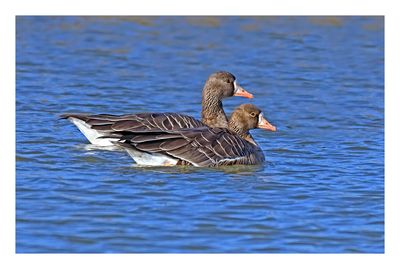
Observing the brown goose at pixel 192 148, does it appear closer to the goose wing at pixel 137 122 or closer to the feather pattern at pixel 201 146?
the feather pattern at pixel 201 146

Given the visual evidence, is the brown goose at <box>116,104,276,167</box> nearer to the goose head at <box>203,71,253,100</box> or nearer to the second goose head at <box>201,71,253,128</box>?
the second goose head at <box>201,71,253,128</box>

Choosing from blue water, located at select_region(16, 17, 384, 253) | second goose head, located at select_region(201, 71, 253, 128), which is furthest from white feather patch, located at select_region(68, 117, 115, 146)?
second goose head, located at select_region(201, 71, 253, 128)

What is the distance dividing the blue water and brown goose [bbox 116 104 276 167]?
16 centimetres

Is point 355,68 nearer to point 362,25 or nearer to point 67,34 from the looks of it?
point 362,25

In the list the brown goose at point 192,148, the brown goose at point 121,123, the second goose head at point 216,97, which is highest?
the second goose head at point 216,97

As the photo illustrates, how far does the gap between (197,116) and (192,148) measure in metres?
3.94

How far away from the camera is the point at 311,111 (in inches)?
708

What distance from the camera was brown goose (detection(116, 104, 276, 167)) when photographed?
13.1 metres

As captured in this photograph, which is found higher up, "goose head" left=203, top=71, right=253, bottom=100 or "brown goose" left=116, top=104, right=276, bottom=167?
"goose head" left=203, top=71, right=253, bottom=100

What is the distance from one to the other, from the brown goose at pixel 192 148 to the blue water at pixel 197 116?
158 mm

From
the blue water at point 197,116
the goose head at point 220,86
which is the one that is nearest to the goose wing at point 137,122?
the blue water at point 197,116

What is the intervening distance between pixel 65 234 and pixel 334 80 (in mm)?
10552

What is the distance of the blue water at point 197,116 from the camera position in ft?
35.4

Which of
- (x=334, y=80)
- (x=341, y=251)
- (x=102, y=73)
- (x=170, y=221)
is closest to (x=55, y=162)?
(x=170, y=221)
